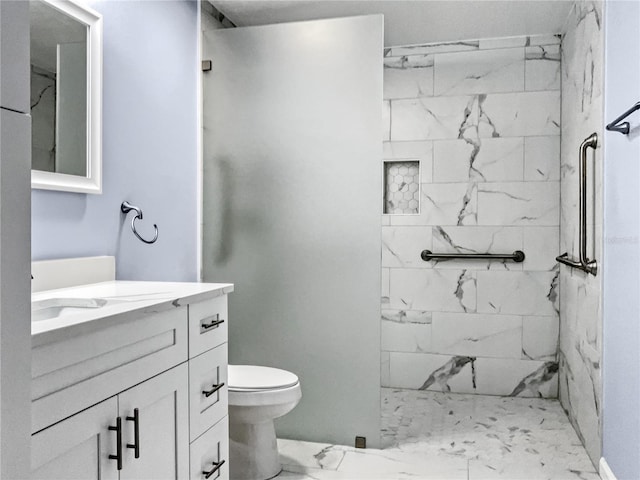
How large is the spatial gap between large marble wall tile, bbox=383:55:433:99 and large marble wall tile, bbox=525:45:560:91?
642 mm

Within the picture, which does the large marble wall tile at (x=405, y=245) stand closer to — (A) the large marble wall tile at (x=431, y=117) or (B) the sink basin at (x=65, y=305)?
(A) the large marble wall tile at (x=431, y=117)

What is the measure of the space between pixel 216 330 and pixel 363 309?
1.03m

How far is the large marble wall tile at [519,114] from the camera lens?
352 centimetres

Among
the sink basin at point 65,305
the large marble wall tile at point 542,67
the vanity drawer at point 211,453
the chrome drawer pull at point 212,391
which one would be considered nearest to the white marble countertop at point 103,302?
the sink basin at point 65,305

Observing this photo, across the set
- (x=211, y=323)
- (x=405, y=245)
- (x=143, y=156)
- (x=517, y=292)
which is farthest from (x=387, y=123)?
(x=211, y=323)

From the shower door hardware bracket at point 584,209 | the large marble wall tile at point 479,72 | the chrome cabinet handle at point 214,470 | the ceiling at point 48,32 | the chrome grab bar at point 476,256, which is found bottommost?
the chrome cabinet handle at point 214,470

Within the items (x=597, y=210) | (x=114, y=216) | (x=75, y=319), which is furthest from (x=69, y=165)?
(x=597, y=210)

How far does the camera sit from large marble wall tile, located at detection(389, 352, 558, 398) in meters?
3.57

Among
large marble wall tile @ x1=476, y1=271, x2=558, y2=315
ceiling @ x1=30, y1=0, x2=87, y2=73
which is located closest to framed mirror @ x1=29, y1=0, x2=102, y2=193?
ceiling @ x1=30, y1=0, x2=87, y2=73

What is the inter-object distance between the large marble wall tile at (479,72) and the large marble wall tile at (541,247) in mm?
964

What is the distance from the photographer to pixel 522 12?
3186mm

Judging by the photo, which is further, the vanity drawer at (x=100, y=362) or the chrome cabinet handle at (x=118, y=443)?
the chrome cabinet handle at (x=118, y=443)

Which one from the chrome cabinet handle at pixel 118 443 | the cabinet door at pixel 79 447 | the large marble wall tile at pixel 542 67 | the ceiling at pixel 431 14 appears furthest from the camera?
the large marble wall tile at pixel 542 67

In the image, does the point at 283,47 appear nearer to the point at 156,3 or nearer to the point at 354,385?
the point at 156,3
